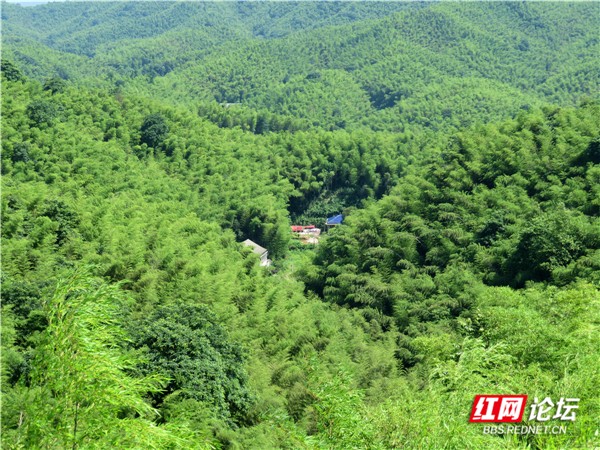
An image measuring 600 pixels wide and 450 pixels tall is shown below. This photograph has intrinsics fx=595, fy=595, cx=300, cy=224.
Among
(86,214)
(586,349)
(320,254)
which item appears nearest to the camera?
(586,349)

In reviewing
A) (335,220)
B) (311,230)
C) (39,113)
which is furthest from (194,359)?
(335,220)

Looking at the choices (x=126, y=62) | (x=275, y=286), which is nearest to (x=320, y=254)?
(x=275, y=286)

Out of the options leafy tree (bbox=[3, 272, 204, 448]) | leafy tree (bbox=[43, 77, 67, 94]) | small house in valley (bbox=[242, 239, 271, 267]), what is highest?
leafy tree (bbox=[3, 272, 204, 448])

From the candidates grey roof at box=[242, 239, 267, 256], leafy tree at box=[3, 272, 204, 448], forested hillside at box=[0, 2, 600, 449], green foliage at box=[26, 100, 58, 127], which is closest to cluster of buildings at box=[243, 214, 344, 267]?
forested hillside at box=[0, 2, 600, 449]

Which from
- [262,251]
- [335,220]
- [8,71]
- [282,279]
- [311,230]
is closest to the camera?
[282,279]

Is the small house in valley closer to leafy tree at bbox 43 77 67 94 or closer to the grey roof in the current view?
the grey roof

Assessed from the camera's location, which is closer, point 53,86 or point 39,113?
point 39,113

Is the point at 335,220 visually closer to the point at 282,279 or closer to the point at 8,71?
the point at 282,279

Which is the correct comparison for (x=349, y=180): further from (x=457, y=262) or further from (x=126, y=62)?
(x=126, y=62)
